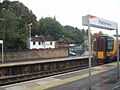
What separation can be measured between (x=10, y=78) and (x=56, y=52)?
35481 millimetres

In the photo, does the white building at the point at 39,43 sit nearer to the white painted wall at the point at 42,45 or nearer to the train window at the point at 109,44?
the white painted wall at the point at 42,45

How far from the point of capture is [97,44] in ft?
105

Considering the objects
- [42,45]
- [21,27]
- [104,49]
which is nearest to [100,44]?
[104,49]

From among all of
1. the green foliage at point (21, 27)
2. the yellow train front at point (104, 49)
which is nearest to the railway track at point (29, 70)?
the yellow train front at point (104, 49)

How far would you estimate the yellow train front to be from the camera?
31.0 metres

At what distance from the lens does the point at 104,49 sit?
31375 mm

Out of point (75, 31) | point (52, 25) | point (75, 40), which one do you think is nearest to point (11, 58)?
point (52, 25)

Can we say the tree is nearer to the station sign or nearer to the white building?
the white building

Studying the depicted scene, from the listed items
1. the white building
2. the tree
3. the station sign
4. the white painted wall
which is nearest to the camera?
the station sign

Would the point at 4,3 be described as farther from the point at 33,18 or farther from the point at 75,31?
the point at 75,31

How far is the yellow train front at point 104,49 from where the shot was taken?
Answer: 3103 cm

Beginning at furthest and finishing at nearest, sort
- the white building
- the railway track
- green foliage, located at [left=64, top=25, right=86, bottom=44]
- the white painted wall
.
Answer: green foliage, located at [left=64, top=25, right=86, bottom=44] → the white painted wall → the white building → the railway track

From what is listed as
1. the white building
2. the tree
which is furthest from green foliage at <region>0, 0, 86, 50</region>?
the white building

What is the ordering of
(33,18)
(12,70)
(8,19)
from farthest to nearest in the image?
(33,18) < (8,19) < (12,70)
